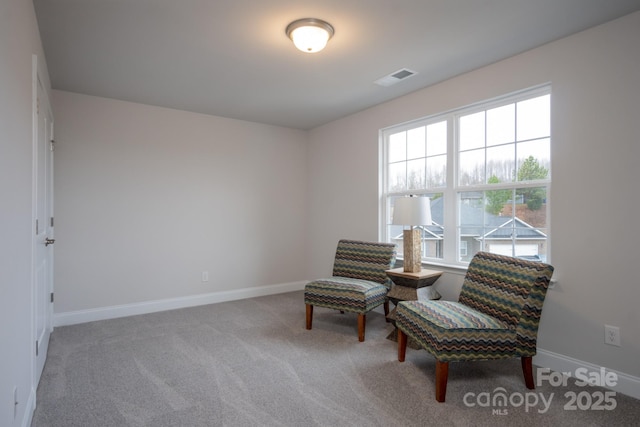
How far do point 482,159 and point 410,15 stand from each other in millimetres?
1523

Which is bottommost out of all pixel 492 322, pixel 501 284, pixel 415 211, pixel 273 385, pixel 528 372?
pixel 273 385

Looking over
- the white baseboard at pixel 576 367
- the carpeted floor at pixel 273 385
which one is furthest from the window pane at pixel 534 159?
the carpeted floor at pixel 273 385

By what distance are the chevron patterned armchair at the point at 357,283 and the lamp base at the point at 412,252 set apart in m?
0.35

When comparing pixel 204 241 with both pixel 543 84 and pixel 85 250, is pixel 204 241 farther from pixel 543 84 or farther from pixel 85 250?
pixel 543 84

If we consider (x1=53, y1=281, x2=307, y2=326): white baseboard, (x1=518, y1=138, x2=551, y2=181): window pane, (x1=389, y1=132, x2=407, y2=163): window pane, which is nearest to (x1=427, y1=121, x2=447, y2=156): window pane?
(x1=389, y1=132, x2=407, y2=163): window pane

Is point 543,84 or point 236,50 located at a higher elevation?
point 236,50

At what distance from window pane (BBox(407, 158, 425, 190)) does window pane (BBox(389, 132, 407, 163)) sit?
0.51 ft

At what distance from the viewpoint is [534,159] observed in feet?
9.22

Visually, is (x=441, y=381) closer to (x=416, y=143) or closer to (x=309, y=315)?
(x=309, y=315)

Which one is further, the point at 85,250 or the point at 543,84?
the point at 85,250

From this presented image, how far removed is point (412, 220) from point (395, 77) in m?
1.38

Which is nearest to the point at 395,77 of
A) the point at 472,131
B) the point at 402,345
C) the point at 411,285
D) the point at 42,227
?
the point at 472,131

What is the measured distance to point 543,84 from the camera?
270cm

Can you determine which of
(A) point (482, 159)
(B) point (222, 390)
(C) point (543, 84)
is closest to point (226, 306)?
(B) point (222, 390)
